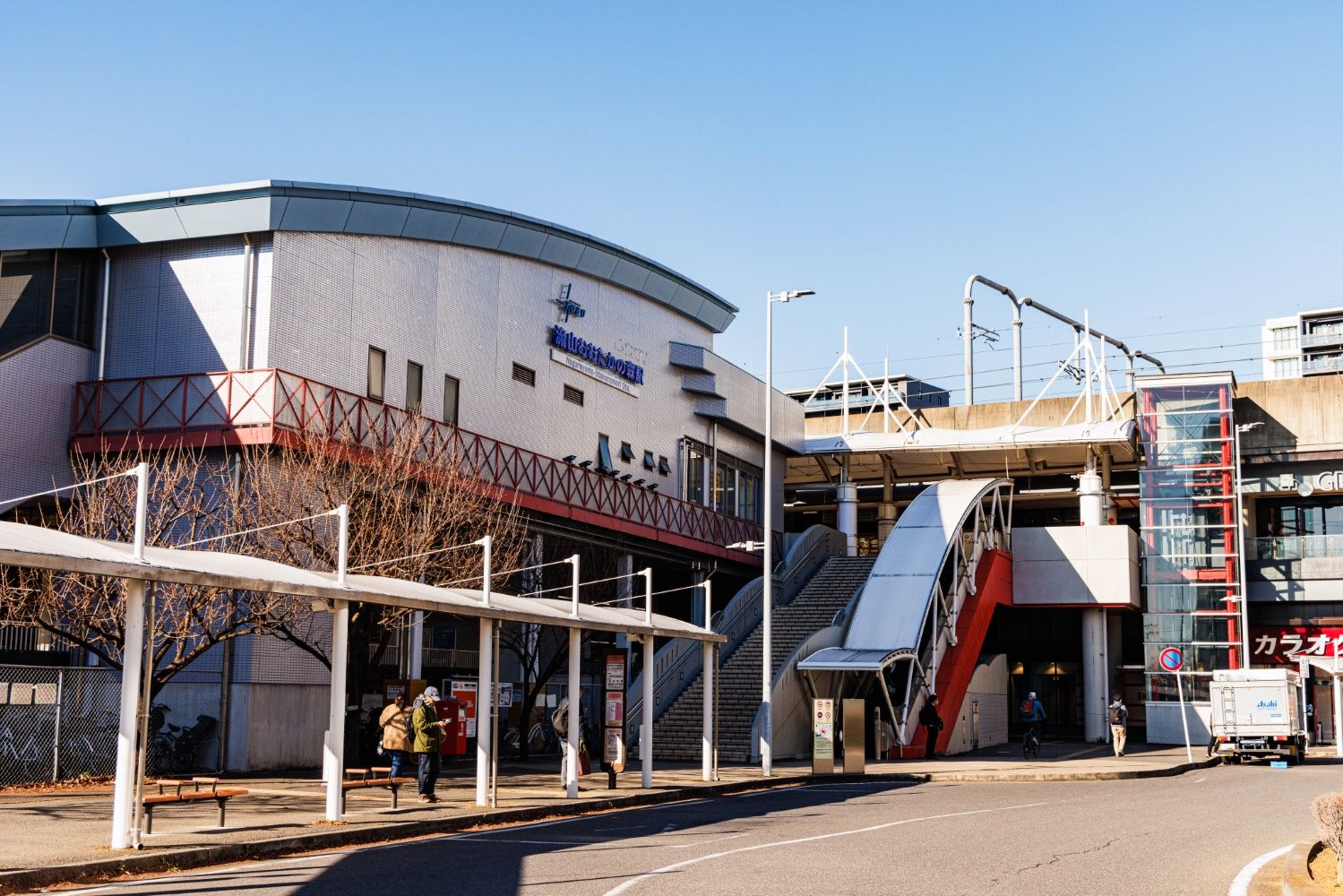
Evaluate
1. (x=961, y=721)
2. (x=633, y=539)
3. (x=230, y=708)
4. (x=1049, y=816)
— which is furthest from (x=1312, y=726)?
(x=230, y=708)

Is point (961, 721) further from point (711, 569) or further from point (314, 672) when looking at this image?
point (314, 672)

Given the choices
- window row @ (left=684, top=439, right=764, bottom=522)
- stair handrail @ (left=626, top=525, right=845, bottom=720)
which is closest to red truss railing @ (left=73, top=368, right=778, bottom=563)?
stair handrail @ (left=626, top=525, right=845, bottom=720)

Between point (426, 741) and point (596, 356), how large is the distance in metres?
22.3

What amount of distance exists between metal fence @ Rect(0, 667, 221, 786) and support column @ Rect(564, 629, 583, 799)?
22.7 ft

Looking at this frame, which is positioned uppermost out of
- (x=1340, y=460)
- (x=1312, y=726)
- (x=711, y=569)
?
(x=1340, y=460)

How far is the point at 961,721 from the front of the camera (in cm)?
3850

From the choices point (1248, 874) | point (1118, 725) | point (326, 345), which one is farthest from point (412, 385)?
point (1248, 874)

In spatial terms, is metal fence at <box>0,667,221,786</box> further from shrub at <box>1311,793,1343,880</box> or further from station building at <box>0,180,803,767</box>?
shrub at <box>1311,793,1343,880</box>

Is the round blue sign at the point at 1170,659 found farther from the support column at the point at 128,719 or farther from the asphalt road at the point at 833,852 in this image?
the support column at the point at 128,719

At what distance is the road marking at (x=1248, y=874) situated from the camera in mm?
12062

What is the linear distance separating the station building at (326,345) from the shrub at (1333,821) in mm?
19094

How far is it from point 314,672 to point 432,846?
45.7ft

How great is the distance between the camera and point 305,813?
18.6 metres

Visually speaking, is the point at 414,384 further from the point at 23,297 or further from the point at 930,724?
the point at 930,724
